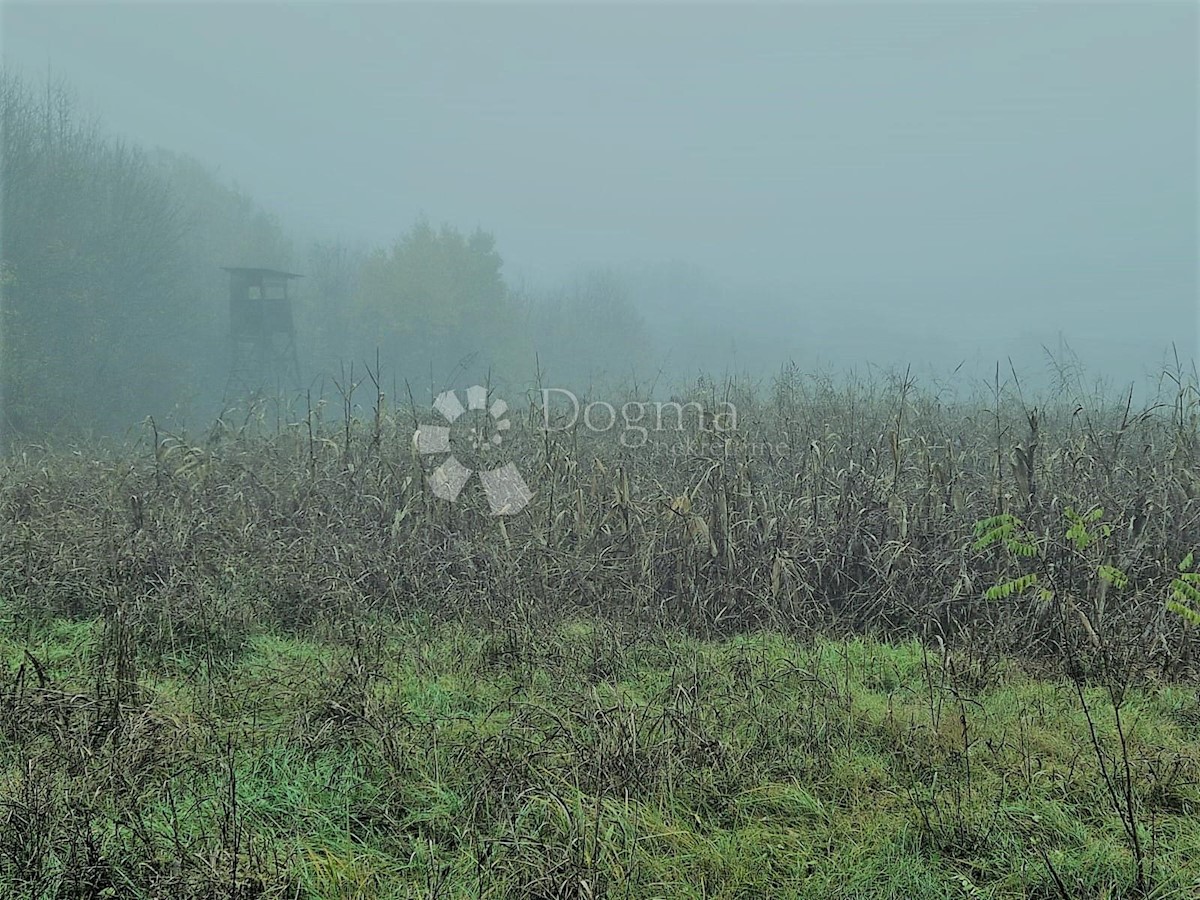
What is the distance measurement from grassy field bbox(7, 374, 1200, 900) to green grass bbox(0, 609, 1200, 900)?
15 millimetres

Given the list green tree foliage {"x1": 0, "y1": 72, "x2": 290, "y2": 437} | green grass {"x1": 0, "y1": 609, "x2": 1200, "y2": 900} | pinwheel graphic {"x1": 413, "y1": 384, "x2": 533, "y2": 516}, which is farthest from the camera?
green tree foliage {"x1": 0, "y1": 72, "x2": 290, "y2": 437}

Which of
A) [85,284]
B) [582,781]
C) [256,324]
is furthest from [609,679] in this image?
[256,324]

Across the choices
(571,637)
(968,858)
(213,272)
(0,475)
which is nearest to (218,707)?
(571,637)

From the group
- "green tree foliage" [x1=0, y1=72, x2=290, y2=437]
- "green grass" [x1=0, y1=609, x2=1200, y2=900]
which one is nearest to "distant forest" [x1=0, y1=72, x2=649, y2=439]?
"green tree foliage" [x1=0, y1=72, x2=290, y2=437]

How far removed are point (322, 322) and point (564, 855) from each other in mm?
25701

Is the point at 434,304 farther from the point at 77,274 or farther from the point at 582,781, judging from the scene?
the point at 582,781

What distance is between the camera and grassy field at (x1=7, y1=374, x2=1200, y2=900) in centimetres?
229

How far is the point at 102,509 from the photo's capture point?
18.5ft

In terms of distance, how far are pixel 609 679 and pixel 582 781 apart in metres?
1.12

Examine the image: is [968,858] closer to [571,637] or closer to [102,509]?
[571,637]

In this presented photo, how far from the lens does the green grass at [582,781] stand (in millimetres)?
2211

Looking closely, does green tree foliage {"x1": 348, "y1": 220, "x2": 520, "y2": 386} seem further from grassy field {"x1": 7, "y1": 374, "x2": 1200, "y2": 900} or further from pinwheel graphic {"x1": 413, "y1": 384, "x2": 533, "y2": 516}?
grassy field {"x1": 7, "y1": 374, "x2": 1200, "y2": 900}

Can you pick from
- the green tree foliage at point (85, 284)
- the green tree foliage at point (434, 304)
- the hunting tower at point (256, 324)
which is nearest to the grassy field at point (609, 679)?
the green tree foliage at point (85, 284)

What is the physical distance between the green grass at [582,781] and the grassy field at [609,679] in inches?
0.6
